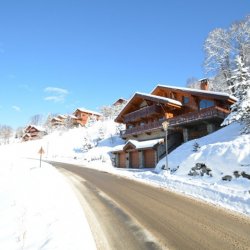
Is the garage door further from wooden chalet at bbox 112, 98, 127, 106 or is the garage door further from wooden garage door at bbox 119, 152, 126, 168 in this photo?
wooden chalet at bbox 112, 98, 127, 106

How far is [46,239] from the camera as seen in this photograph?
7.38 metres

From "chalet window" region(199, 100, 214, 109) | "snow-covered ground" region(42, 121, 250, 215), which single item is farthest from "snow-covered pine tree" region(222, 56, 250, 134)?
"chalet window" region(199, 100, 214, 109)

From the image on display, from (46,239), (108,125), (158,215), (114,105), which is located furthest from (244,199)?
(114,105)

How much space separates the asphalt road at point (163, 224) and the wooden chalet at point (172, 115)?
1965 centimetres

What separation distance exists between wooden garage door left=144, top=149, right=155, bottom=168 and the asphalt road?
2192 cm

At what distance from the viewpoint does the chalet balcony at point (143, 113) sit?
129 feet

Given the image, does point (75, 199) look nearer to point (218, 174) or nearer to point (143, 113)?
point (218, 174)

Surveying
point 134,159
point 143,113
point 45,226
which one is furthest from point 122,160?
point 45,226

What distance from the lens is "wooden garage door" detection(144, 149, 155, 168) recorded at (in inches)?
1374

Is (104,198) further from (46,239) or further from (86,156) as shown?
(86,156)

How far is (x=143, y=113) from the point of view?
4234 cm

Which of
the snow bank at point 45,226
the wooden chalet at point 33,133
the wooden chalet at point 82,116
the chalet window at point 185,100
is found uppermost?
the wooden chalet at point 82,116

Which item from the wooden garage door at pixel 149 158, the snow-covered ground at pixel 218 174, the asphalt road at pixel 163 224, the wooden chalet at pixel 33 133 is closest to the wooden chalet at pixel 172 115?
the wooden garage door at pixel 149 158

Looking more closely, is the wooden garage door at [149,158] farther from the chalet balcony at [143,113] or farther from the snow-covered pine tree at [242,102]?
the snow-covered pine tree at [242,102]
